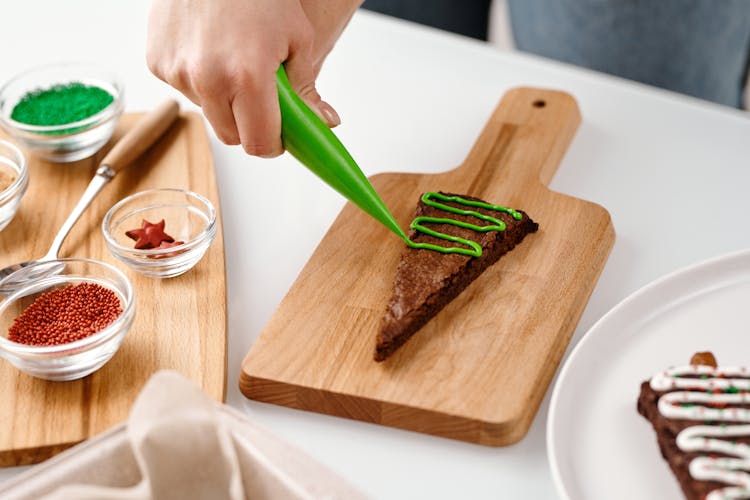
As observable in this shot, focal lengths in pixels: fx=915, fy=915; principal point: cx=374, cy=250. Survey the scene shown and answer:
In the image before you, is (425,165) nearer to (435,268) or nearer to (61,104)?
(435,268)

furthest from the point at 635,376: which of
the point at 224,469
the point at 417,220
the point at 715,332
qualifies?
the point at 224,469

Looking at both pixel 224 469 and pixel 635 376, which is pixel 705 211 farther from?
pixel 224 469

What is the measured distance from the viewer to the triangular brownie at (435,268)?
1.11 m

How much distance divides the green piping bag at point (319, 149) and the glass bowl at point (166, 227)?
0.17m

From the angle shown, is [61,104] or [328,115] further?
[61,104]

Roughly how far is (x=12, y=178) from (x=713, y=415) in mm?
1043

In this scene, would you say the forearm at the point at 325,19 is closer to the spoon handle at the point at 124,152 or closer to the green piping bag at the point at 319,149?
the green piping bag at the point at 319,149

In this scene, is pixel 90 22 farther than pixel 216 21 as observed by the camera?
Yes

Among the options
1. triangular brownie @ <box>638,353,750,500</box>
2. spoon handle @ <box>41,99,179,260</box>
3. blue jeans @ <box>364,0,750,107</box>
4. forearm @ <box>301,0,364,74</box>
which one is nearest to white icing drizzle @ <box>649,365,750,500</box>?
triangular brownie @ <box>638,353,750,500</box>

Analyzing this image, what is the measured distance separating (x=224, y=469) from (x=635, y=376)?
491 mm

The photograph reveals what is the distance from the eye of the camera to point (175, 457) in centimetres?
85

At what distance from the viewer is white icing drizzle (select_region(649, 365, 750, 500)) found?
2.86 ft

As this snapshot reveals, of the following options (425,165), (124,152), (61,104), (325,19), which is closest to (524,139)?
(425,165)

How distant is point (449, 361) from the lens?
3.55ft
